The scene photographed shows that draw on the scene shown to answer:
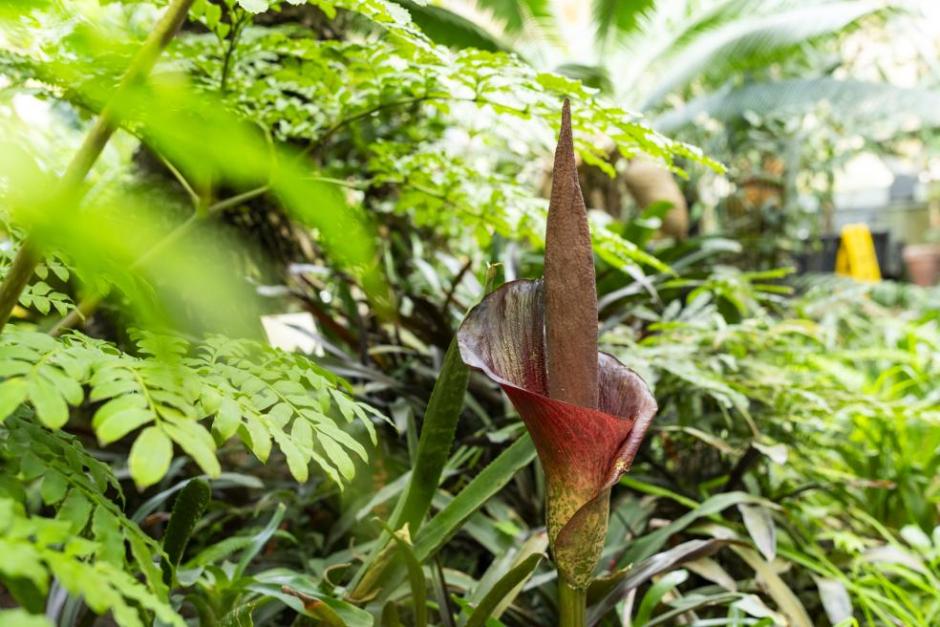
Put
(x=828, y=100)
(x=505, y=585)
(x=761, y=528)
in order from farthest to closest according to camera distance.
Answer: (x=828, y=100)
(x=761, y=528)
(x=505, y=585)

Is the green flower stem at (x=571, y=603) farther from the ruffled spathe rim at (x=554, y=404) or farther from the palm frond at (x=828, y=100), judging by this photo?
the palm frond at (x=828, y=100)

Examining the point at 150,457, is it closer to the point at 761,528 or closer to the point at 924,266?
the point at 761,528

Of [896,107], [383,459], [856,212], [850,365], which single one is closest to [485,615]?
[383,459]

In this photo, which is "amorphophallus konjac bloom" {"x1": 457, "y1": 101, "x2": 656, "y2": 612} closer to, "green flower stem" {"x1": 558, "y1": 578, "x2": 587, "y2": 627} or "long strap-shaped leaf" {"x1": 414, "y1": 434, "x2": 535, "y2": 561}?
"green flower stem" {"x1": 558, "y1": 578, "x2": 587, "y2": 627}

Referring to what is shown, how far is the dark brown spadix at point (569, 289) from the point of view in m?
0.45

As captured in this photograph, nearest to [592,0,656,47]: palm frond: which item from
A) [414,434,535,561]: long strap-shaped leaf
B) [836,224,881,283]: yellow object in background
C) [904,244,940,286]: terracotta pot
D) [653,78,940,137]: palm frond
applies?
[653,78,940,137]: palm frond

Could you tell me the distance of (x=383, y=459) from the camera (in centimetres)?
96

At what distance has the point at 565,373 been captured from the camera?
1.53ft

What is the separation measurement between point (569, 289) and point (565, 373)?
6 centimetres

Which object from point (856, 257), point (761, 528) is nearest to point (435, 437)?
point (761, 528)

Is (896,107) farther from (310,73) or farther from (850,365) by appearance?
(310,73)

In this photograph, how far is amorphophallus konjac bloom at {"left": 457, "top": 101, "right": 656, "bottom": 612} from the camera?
0.45 metres

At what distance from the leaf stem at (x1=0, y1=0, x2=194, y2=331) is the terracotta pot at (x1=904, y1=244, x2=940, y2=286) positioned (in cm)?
681

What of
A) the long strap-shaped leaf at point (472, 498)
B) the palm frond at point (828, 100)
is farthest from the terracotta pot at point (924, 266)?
the long strap-shaped leaf at point (472, 498)
